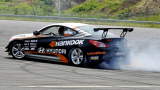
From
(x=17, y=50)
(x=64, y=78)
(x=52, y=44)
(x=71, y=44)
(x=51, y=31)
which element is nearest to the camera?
(x=64, y=78)

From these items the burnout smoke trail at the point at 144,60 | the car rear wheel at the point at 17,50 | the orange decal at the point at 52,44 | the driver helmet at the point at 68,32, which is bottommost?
the burnout smoke trail at the point at 144,60

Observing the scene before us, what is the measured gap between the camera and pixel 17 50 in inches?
680

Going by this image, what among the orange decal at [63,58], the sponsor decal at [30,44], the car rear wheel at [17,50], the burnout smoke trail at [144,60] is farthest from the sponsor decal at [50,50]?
the burnout smoke trail at [144,60]

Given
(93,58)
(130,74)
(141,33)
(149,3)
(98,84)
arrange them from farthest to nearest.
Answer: (149,3)
(141,33)
(93,58)
(130,74)
(98,84)

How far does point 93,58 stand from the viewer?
15.3 m

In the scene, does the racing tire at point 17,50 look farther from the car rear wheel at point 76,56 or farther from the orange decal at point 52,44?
the car rear wheel at point 76,56

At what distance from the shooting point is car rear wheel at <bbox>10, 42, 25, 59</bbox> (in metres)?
17.2

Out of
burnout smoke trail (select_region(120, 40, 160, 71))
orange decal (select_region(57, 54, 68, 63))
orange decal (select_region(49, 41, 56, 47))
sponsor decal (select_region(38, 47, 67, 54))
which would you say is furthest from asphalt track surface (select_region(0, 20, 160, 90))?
burnout smoke trail (select_region(120, 40, 160, 71))

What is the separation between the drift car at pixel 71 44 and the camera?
1525 centimetres

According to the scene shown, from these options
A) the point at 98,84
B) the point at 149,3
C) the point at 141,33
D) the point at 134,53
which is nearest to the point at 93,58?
the point at 134,53

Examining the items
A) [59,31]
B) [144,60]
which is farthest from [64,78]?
[144,60]

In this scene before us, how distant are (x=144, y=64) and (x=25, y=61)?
3983 millimetres

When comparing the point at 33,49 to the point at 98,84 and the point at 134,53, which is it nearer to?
the point at 134,53

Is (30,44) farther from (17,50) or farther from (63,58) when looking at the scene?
(63,58)
